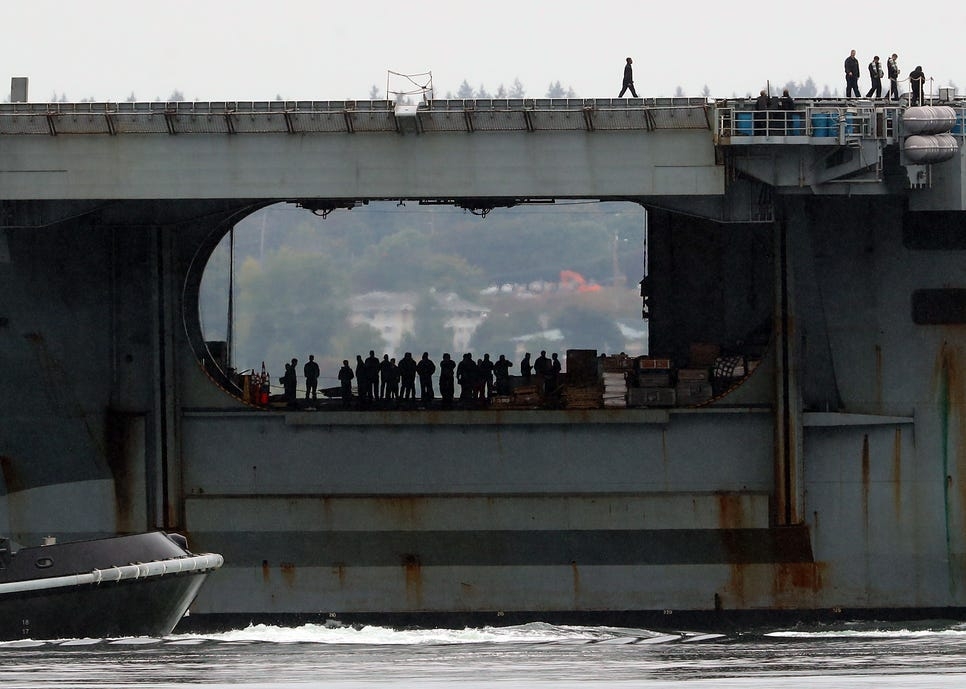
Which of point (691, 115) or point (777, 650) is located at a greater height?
point (691, 115)

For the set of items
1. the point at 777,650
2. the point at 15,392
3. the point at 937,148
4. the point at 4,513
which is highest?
the point at 937,148

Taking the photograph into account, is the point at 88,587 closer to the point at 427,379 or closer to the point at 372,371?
the point at 372,371

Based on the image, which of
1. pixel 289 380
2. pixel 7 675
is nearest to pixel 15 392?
pixel 289 380

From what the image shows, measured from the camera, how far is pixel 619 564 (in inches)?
1179

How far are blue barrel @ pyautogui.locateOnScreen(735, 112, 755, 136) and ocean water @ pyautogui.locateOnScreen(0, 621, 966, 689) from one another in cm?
795

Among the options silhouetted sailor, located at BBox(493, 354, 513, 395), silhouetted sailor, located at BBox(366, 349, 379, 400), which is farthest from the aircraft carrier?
silhouetted sailor, located at BBox(366, 349, 379, 400)

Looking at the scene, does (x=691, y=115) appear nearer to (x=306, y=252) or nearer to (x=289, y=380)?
(x=289, y=380)

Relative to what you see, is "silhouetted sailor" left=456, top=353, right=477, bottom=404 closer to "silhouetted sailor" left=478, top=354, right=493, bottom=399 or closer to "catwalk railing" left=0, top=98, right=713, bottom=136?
"silhouetted sailor" left=478, top=354, right=493, bottom=399

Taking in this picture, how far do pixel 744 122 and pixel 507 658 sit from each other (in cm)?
904

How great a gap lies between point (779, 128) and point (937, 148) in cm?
241

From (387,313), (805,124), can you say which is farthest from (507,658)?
(387,313)

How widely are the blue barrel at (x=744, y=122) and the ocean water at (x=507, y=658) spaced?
795 centimetres

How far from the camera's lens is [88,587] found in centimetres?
2600

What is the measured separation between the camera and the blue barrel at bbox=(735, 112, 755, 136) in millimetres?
26922
